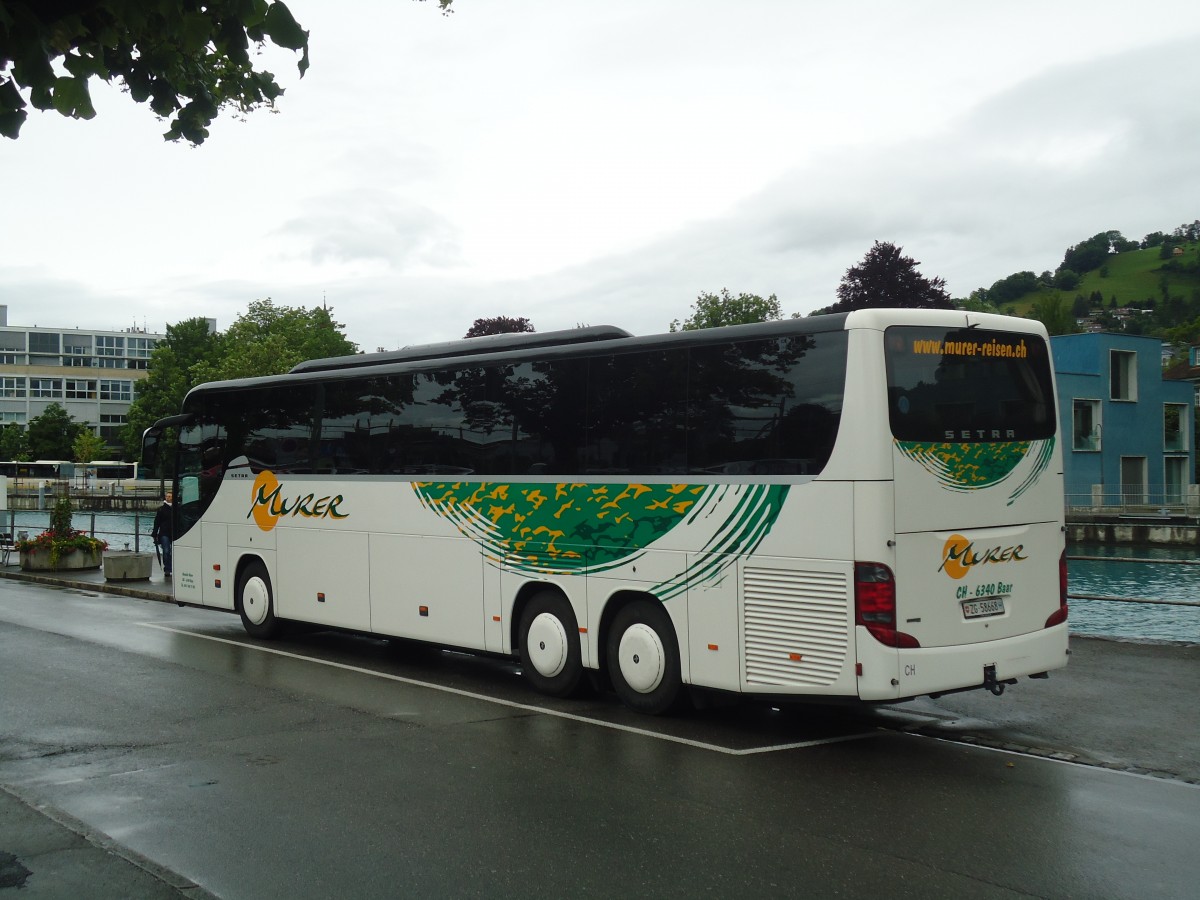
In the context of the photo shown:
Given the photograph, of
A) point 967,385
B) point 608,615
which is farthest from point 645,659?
point 967,385

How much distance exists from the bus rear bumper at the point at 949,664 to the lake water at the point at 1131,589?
13.3 ft

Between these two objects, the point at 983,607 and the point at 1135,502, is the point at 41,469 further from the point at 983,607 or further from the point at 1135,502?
the point at 983,607

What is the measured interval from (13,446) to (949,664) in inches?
5611

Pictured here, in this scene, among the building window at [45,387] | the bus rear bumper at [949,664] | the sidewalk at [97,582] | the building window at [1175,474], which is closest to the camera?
the bus rear bumper at [949,664]

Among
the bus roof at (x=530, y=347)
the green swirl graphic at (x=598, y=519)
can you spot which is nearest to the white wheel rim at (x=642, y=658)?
the green swirl graphic at (x=598, y=519)

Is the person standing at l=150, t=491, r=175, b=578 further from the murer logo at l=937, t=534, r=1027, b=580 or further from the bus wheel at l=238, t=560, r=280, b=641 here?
the murer logo at l=937, t=534, r=1027, b=580

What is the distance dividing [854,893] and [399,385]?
348 inches

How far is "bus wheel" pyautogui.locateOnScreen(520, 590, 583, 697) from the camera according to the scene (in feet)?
36.7

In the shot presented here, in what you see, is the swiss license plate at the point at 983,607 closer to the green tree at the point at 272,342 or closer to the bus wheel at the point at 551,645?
the bus wheel at the point at 551,645

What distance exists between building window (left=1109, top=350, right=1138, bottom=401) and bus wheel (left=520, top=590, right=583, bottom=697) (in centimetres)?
5634

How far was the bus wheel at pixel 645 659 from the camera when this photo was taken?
33.6 ft

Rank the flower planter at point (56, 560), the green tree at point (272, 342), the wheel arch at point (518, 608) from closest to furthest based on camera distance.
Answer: the wheel arch at point (518, 608) → the flower planter at point (56, 560) → the green tree at point (272, 342)

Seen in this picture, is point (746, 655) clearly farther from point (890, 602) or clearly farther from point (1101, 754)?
point (1101, 754)

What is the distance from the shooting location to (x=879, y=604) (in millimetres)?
Answer: 8695
